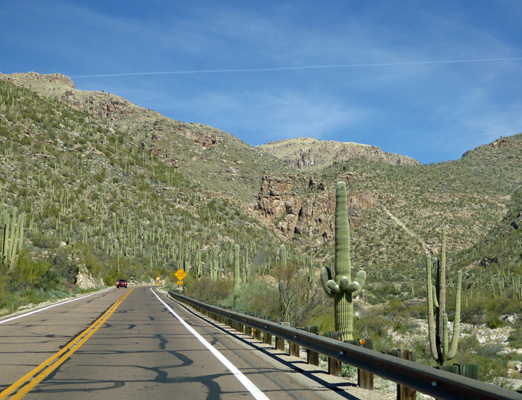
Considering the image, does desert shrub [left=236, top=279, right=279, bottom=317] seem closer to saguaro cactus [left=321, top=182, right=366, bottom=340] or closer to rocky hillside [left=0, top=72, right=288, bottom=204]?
saguaro cactus [left=321, top=182, right=366, bottom=340]

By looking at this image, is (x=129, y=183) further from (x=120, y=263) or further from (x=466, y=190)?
(x=466, y=190)

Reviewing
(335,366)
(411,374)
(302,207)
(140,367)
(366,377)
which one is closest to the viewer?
(411,374)

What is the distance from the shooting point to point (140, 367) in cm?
930

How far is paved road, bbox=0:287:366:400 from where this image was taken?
7168 mm

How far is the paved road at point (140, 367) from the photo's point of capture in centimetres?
717

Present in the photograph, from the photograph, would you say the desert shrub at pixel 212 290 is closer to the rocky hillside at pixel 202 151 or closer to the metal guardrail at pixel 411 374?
the metal guardrail at pixel 411 374

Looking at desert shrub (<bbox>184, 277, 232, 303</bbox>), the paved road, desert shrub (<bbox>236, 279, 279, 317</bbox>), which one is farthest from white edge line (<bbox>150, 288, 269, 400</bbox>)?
desert shrub (<bbox>184, 277, 232, 303</bbox>)

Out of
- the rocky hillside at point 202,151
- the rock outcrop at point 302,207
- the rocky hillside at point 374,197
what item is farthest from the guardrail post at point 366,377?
the rocky hillside at point 202,151

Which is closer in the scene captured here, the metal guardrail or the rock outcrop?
the metal guardrail

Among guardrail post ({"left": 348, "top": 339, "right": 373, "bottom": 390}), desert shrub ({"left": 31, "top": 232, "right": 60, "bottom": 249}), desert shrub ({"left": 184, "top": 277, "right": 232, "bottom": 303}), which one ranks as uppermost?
desert shrub ({"left": 31, "top": 232, "right": 60, "bottom": 249})

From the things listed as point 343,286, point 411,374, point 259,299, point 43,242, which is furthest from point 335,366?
point 43,242

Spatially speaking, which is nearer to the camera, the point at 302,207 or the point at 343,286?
the point at 343,286

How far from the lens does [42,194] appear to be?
225ft

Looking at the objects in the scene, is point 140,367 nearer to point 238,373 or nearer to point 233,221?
point 238,373
